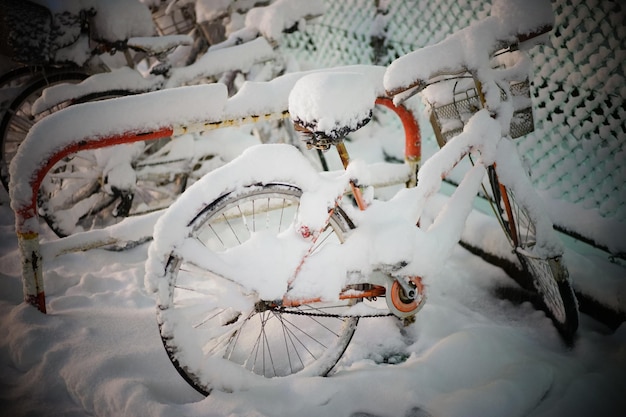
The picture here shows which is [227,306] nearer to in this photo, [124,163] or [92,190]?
[124,163]

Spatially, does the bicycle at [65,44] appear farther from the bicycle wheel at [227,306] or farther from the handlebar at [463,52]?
the handlebar at [463,52]

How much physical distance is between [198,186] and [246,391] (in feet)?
3.57

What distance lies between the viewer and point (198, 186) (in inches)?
60.1

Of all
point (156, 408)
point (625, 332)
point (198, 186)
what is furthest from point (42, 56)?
point (625, 332)

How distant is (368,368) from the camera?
2.02 meters

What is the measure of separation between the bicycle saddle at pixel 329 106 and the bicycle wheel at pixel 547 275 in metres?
1.10

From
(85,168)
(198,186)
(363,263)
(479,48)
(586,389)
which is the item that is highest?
(85,168)

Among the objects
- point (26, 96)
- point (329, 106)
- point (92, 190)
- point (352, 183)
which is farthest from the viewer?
point (92, 190)

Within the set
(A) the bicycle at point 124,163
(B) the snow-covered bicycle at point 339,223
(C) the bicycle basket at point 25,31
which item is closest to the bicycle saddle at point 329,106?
(B) the snow-covered bicycle at point 339,223

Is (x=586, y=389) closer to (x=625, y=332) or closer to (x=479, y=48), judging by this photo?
(x=625, y=332)

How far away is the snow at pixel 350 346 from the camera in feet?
5.32

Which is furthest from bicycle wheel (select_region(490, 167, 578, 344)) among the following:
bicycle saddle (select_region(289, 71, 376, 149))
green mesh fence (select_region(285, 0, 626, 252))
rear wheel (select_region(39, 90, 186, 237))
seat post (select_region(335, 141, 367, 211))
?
rear wheel (select_region(39, 90, 186, 237))

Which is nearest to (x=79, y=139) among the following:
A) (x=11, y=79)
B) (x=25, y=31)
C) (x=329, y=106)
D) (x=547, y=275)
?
(x=329, y=106)

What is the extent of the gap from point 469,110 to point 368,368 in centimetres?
163
